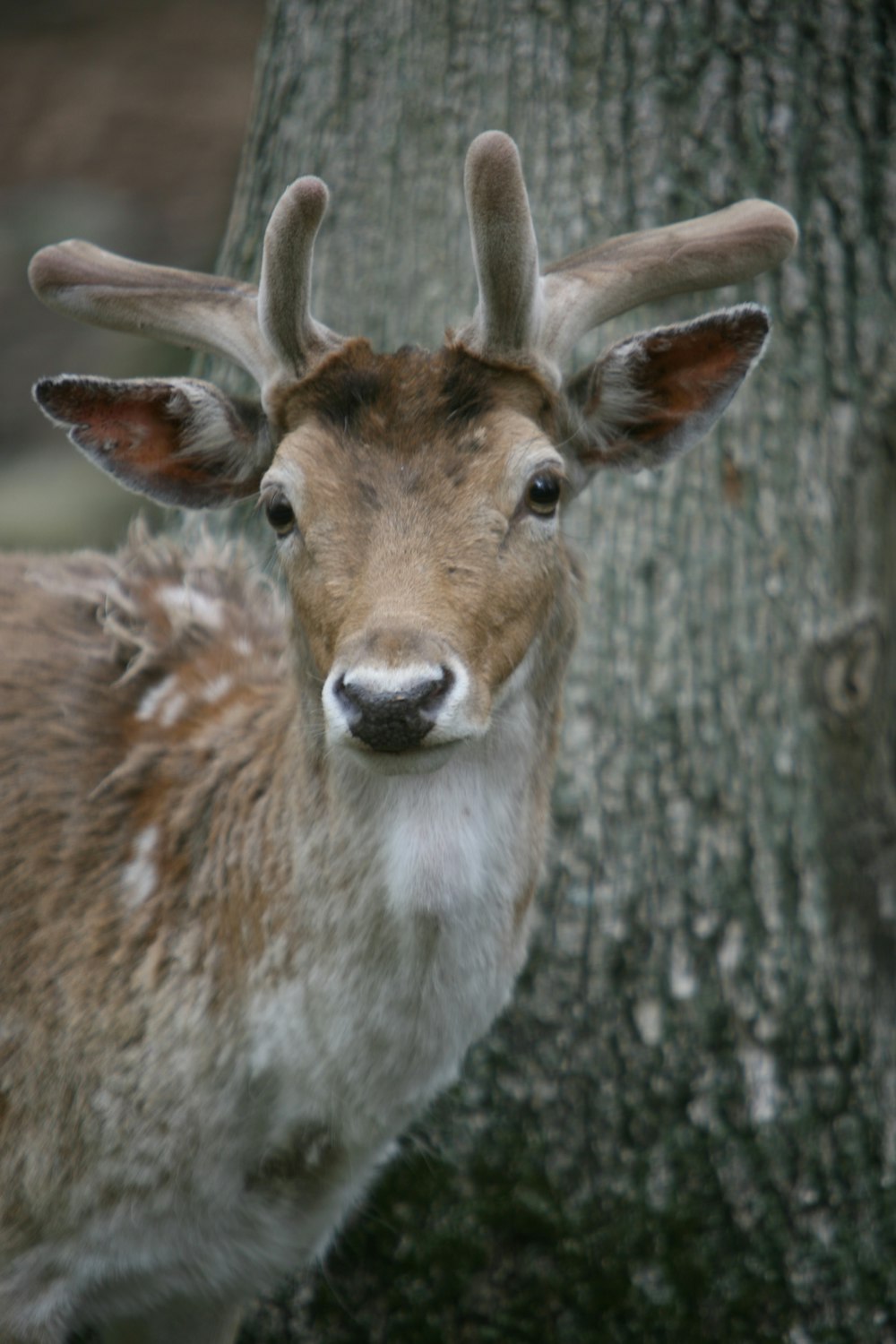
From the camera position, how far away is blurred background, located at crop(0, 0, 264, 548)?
13.5 meters

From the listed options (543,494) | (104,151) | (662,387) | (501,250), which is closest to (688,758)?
(662,387)

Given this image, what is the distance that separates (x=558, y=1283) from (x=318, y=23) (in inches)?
163

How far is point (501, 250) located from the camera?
3.39 metres

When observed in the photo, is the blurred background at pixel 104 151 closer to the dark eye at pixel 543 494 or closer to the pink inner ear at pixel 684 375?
the pink inner ear at pixel 684 375

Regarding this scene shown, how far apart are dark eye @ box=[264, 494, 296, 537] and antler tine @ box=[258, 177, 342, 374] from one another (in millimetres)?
345

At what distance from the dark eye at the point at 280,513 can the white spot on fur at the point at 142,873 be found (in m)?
0.93

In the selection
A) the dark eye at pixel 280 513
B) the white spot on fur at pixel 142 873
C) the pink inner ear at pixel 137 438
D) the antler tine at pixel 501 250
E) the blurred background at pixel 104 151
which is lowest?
the white spot on fur at pixel 142 873

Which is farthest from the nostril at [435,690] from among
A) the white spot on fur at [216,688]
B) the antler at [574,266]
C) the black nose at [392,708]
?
the white spot on fur at [216,688]

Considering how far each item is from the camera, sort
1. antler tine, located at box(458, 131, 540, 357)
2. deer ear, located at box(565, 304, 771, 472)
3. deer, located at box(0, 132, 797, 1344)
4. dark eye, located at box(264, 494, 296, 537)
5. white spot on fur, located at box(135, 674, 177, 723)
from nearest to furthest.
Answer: antler tine, located at box(458, 131, 540, 357) < deer, located at box(0, 132, 797, 1344) < dark eye, located at box(264, 494, 296, 537) < deer ear, located at box(565, 304, 771, 472) < white spot on fur, located at box(135, 674, 177, 723)

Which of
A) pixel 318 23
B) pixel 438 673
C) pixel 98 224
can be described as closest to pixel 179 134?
pixel 98 224

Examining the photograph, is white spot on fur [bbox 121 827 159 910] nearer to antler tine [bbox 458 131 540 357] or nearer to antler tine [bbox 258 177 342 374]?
antler tine [bbox 258 177 342 374]

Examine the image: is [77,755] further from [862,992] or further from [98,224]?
[98,224]

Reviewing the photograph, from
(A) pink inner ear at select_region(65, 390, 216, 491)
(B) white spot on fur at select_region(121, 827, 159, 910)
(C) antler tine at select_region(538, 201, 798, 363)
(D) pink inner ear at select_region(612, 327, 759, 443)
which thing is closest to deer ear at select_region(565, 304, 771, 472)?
(D) pink inner ear at select_region(612, 327, 759, 443)

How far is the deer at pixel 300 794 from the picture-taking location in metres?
3.38
